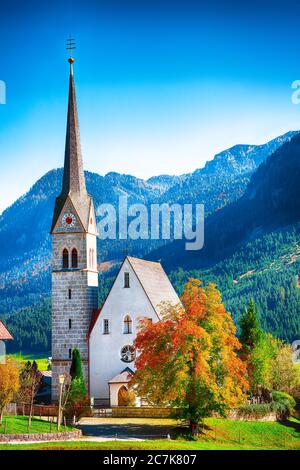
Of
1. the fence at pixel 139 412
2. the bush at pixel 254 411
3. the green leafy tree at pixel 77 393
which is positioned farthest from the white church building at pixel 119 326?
the bush at pixel 254 411

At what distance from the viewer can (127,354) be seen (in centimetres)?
6931

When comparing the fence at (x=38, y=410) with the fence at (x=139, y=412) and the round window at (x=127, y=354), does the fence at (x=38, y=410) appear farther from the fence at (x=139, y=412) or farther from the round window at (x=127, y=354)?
the round window at (x=127, y=354)

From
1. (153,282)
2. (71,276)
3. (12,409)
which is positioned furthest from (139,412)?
(71,276)

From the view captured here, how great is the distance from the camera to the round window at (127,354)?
6906 centimetres

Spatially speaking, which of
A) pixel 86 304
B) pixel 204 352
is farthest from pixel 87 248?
pixel 204 352

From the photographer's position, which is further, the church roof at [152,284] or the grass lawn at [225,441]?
the church roof at [152,284]

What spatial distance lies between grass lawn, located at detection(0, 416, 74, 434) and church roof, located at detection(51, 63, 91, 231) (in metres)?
22.7

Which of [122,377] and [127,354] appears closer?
[122,377]

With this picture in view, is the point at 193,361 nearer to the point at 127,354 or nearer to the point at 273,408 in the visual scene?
the point at 127,354

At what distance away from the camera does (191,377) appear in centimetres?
5362

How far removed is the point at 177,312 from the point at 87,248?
718 inches

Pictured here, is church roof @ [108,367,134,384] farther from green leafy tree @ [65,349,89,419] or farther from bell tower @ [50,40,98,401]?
bell tower @ [50,40,98,401]

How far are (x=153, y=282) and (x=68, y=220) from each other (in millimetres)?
9721

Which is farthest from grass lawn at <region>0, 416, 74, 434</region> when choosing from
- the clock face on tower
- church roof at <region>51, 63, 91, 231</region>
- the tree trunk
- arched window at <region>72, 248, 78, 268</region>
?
church roof at <region>51, 63, 91, 231</region>
